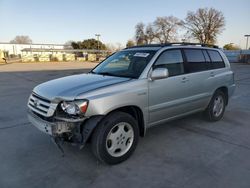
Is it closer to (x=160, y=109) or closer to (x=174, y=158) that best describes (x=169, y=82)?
(x=160, y=109)

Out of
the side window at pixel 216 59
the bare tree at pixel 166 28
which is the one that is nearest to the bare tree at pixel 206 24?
the bare tree at pixel 166 28

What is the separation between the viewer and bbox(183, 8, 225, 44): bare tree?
46812mm

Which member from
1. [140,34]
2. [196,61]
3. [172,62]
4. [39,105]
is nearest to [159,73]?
[172,62]

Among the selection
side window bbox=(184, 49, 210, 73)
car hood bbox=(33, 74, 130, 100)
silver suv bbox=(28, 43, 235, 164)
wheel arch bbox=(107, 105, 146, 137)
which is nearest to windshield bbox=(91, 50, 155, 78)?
silver suv bbox=(28, 43, 235, 164)

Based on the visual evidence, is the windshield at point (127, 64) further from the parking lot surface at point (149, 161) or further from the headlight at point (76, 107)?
the parking lot surface at point (149, 161)

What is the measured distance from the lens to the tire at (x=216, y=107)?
493cm

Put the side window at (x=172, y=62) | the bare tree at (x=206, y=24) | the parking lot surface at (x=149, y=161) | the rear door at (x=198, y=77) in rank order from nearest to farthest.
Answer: the parking lot surface at (x=149, y=161), the side window at (x=172, y=62), the rear door at (x=198, y=77), the bare tree at (x=206, y=24)

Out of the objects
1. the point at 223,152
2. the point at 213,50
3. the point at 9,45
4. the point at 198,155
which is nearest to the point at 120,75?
the point at 198,155

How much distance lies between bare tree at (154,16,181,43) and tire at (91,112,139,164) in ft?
185

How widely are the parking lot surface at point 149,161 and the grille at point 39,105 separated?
781mm

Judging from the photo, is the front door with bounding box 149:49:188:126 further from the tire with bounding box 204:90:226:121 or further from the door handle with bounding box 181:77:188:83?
the tire with bounding box 204:90:226:121

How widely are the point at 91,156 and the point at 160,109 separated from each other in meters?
1.37

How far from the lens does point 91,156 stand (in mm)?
3469

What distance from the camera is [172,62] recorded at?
157 inches
